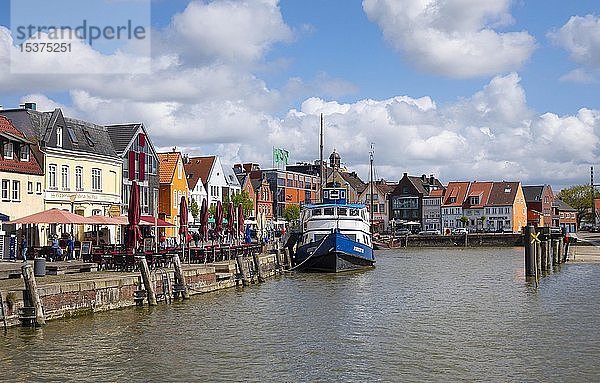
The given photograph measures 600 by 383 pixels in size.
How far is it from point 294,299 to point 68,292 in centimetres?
1173

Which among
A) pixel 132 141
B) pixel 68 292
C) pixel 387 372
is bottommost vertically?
pixel 387 372

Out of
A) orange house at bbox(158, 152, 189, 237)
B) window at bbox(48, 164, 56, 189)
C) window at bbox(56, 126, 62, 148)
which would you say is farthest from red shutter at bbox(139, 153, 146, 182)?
window at bbox(48, 164, 56, 189)

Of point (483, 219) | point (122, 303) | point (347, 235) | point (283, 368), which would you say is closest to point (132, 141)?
point (347, 235)

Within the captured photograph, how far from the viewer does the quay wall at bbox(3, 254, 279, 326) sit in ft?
80.2

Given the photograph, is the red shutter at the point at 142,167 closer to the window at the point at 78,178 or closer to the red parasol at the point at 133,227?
the window at the point at 78,178

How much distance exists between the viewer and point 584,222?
182 m

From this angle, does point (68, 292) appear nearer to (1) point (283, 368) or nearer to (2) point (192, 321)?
(2) point (192, 321)

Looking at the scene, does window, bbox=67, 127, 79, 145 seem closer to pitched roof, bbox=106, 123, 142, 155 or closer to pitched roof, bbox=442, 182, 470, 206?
pitched roof, bbox=106, 123, 142, 155

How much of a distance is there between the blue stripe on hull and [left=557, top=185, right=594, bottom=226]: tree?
13867 cm

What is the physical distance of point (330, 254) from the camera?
156ft

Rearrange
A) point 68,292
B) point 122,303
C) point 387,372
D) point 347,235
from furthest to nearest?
point 347,235 < point 122,303 < point 68,292 < point 387,372

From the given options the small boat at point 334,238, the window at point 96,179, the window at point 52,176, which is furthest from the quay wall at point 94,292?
the window at point 96,179

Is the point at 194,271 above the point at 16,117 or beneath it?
beneath

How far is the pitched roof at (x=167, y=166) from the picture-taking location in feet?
232
